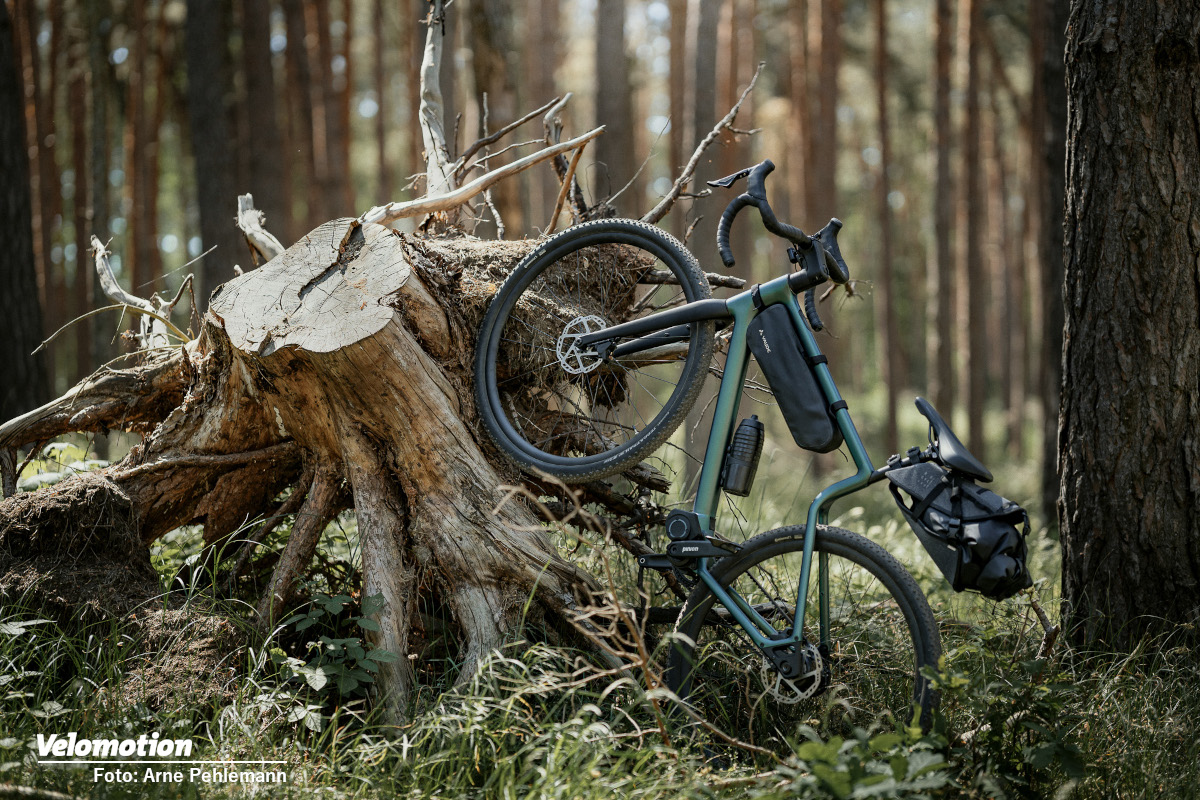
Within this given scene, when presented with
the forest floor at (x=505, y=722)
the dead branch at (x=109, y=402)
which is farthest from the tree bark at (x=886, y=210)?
the dead branch at (x=109, y=402)

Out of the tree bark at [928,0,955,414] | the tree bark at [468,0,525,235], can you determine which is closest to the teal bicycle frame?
the tree bark at [468,0,525,235]

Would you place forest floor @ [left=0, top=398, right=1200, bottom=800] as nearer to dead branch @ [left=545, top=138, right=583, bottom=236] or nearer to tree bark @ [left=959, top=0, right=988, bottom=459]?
dead branch @ [left=545, top=138, right=583, bottom=236]

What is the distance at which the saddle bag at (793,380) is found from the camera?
2879 millimetres

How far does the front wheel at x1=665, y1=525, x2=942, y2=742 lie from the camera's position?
260cm

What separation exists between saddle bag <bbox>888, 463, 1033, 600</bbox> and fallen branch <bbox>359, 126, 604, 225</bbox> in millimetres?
2166

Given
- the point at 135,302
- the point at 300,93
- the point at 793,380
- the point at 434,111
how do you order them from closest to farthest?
the point at 793,380, the point at 135,302, the point at 434,111, the point at 300,93

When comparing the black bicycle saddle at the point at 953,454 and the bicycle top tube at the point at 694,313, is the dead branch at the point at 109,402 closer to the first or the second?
the bicycle top tube at the point at 694,313

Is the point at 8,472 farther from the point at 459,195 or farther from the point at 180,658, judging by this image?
the point at 459,195

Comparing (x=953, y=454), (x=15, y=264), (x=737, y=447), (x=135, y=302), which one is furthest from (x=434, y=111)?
(x=15, y=264)

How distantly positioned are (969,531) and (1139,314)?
1.51 m

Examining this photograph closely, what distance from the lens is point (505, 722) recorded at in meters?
2.60

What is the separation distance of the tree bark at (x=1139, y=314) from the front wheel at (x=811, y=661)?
0.95 meters

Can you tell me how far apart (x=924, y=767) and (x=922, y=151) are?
77.8 feet

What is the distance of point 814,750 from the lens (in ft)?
6.99
